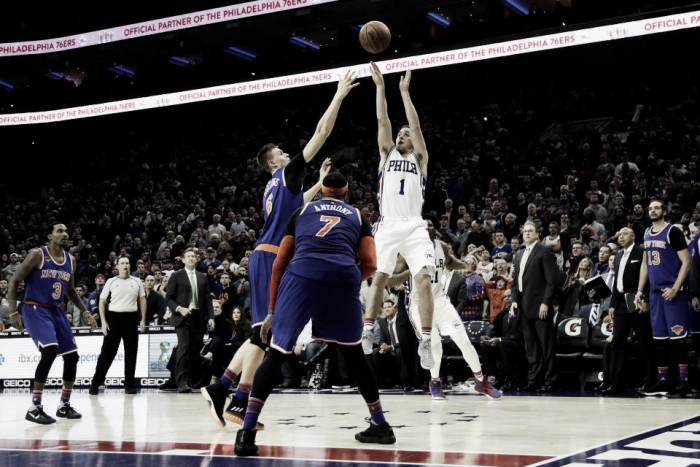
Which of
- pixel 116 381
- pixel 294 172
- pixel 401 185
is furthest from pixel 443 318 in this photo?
pixel 116 381

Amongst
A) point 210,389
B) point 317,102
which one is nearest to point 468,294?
point 210,389

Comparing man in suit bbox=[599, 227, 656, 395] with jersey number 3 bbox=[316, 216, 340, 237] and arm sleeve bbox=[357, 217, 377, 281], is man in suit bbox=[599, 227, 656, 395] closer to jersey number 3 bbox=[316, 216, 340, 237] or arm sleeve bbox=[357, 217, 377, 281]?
arm sleeve bbox=[357, 217, 377, 281]

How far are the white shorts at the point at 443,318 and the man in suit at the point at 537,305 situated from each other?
1.33 m

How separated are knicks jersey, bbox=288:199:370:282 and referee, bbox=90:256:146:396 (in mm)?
7814

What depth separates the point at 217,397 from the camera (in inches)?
252

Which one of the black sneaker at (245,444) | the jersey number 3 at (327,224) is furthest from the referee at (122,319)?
the jersey number 3 at (327,224)

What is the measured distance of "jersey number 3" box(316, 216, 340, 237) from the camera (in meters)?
5.39

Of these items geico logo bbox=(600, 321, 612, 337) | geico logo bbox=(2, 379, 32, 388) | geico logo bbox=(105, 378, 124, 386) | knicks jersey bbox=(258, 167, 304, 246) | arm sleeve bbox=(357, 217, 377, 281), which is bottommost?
geico logo bbox=(2, 379, 32, 388)

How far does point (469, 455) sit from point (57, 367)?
11637 millimetres

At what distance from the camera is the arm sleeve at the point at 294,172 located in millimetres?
6016

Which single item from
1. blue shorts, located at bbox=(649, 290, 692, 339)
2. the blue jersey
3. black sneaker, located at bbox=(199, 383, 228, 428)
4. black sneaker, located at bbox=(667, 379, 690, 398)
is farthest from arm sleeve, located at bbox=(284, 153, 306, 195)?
black sneaker, located at bbox=(667, 379, 690, 398)

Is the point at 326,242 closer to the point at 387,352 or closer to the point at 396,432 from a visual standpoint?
the point at 396,432

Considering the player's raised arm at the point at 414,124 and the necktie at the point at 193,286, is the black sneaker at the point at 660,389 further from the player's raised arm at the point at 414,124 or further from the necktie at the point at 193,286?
the necktie at the point at 193,286

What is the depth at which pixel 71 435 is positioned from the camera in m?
6.71
